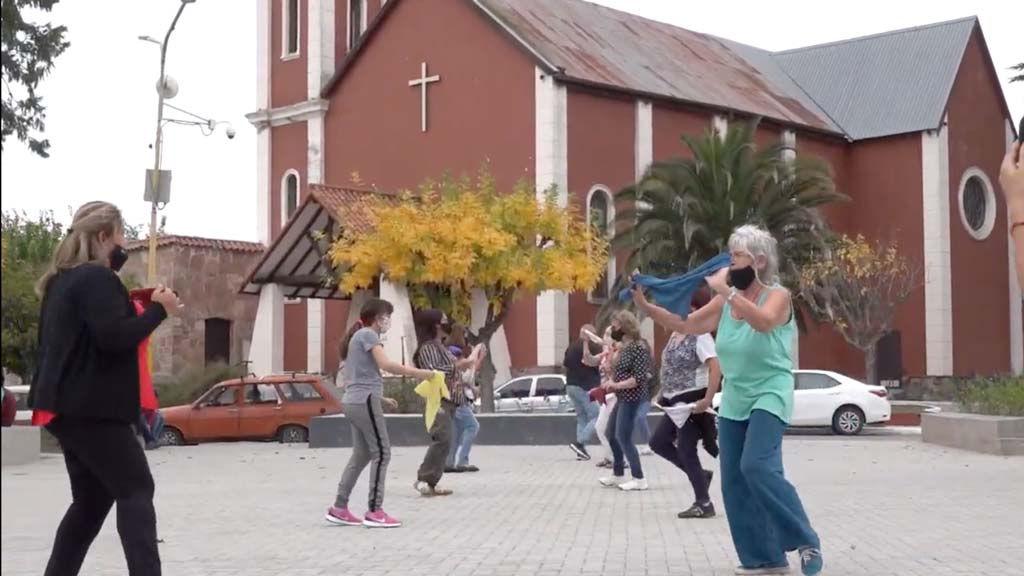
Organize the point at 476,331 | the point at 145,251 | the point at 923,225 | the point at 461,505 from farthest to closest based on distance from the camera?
the point at 923,225 → the point at 145,251 → the point at 476,331 → the point at 461,505

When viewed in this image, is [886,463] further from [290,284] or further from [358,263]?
[290,284]

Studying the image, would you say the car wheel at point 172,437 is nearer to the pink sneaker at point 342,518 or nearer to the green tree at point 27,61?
the pink sneaker at point 342,518

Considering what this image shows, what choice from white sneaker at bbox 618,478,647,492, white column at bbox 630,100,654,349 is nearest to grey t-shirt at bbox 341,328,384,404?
white sneaker at bbox 618,478,647,492

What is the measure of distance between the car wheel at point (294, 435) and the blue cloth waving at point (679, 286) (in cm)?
1958

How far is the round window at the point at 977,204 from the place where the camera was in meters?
51.1

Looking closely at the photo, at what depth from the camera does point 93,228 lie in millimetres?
6664

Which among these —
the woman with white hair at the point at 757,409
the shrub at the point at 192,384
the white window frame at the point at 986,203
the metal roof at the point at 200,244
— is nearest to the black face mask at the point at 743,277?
the woman with white hair at the point at 757,409

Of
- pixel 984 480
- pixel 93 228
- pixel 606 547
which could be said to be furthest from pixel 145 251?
pixel 93 228

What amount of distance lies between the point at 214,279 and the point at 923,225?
21.9 meters

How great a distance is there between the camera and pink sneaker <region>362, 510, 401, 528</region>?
1227 cm

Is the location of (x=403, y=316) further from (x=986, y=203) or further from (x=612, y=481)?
(x=986, y=203)

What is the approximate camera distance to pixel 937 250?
4938 centimetres

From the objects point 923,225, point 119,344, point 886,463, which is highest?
point 923,225

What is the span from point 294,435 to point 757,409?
815 inches
